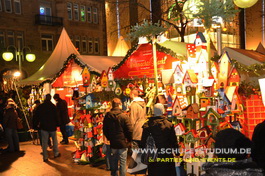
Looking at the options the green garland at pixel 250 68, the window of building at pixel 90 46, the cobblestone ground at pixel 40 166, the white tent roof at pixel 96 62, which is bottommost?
the cobblestone ground at pixel 40 166

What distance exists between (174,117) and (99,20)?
22812 mm

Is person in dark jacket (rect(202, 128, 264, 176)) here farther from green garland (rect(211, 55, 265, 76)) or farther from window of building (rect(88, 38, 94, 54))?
window of building (rect(88, 38, 94, 54))

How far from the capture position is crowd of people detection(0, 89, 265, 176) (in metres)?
1.85

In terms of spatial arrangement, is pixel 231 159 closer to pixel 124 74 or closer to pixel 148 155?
pixel 148 155

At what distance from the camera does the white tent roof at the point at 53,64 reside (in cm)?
1129

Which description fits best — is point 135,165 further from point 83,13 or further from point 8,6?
point 83,13

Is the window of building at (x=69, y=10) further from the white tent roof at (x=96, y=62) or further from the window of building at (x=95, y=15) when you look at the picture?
the white tent roof at (x=96, y=62)

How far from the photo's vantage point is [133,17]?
18031 mm

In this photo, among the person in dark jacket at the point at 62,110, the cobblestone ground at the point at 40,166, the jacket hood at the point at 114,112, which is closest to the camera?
the jacket hood at the point at 114,112

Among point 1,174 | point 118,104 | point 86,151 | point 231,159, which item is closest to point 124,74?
point 86,151

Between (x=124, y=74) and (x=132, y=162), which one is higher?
(x=124, y=74)

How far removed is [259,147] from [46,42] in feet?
75.1

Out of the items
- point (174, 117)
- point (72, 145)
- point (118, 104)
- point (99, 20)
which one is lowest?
point (72, 145)

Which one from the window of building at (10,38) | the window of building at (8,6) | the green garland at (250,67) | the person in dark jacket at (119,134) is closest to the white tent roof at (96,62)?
the person in dark jacket at (119,134)
